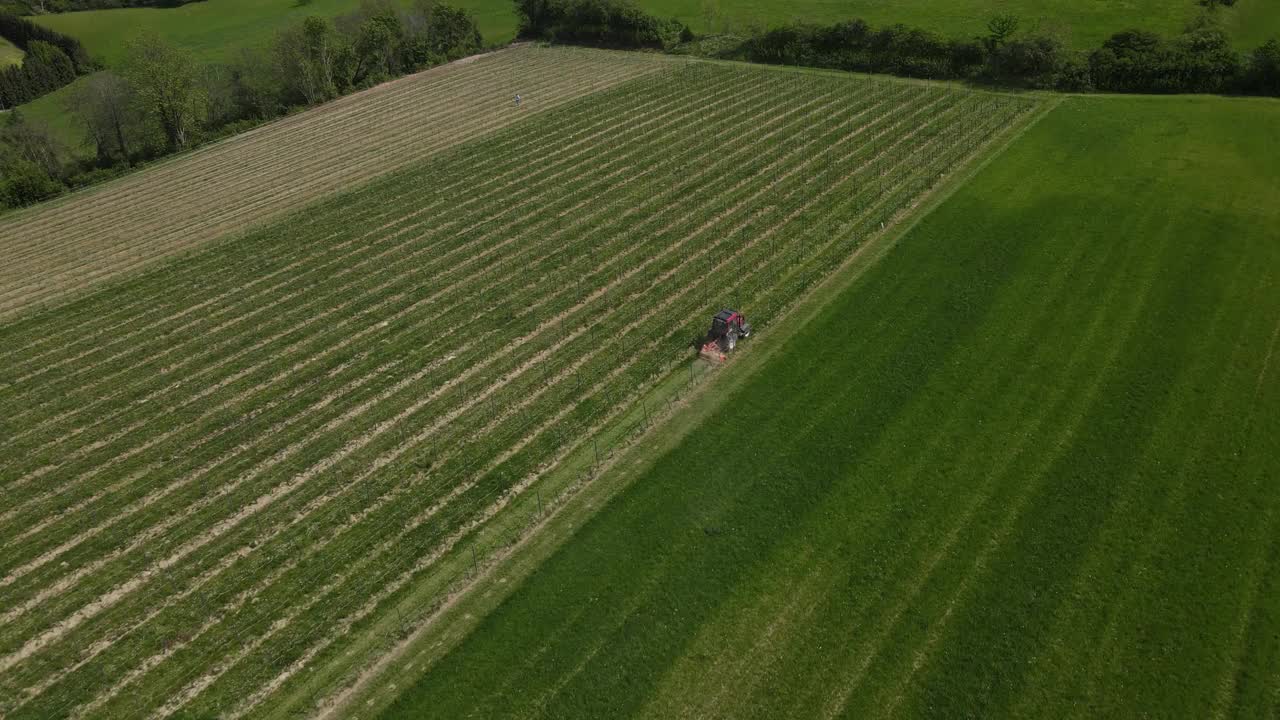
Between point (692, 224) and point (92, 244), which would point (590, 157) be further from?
point (92, 244)

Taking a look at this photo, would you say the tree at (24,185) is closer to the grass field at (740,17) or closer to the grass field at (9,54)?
the grass field at (740,17)

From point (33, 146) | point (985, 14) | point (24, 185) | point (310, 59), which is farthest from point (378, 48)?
point (985, 14)

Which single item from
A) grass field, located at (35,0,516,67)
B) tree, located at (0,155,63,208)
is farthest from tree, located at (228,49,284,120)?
grass field, located at (35,0,516,67)

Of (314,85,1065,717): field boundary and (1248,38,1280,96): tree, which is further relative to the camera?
(1248,38,1280,96): tree

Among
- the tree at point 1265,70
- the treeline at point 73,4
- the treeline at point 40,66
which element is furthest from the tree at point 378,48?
the tree at point 1265,70

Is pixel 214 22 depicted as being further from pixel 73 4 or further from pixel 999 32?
pixel 999 32

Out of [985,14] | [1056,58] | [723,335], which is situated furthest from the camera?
[985,14]

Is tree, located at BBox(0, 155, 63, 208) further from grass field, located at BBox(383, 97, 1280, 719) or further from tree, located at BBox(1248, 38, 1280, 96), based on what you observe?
tree, located at BBox(1248, 38, 1280, 96)
